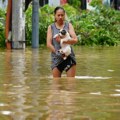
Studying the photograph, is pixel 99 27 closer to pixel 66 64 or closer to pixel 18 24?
pixel 18 24

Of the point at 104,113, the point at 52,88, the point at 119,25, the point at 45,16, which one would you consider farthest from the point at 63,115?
the point at 119,25

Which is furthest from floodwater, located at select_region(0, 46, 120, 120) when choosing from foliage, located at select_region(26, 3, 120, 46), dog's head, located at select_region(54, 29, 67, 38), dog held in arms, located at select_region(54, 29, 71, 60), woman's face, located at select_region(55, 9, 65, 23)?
foliage, located at select_region(26, 3, 120, 46)

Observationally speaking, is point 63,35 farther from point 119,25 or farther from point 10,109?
point 119,25

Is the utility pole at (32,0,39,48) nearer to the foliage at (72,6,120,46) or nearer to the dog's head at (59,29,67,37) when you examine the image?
the foliage at (72,6,120,46)

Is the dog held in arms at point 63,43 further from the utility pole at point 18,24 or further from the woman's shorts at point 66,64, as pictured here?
the utility pole at point 18,24

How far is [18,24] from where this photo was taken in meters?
26.1

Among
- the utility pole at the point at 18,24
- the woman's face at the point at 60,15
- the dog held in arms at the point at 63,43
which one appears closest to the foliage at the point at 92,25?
the utility pole at the point at 18,24

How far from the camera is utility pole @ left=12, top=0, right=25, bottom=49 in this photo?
85.0 ft

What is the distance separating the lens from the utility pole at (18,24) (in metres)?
25.9

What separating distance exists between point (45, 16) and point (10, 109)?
24.8m

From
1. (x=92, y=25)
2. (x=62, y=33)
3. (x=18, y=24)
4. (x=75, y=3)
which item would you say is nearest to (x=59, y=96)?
(x=62, y=33)

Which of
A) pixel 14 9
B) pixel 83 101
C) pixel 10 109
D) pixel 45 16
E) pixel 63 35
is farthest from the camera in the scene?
pixel 45 16

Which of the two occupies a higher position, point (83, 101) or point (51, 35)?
point (51, 35)

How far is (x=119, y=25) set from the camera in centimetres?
3422
